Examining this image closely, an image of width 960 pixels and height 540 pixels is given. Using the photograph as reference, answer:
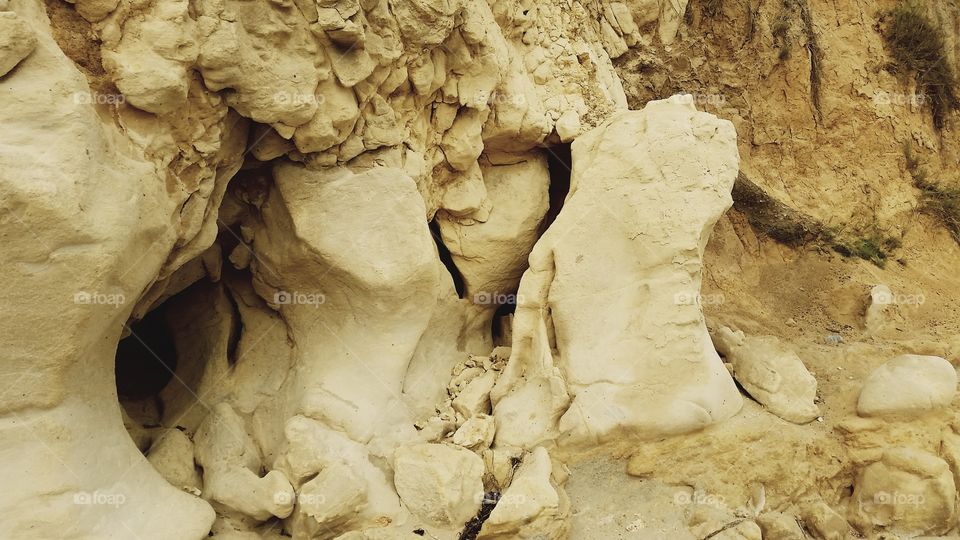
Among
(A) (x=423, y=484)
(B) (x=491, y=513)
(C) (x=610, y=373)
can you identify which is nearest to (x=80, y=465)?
(A) (x=423, y=484)

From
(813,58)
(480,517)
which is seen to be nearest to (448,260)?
(480,517)

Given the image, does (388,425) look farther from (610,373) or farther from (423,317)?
(610,373)

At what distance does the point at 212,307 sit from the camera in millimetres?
4281

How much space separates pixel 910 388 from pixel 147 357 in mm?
4485

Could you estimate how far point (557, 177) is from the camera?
16.3ft

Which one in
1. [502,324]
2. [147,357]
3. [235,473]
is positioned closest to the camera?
[235,473]

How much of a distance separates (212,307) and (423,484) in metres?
1.75

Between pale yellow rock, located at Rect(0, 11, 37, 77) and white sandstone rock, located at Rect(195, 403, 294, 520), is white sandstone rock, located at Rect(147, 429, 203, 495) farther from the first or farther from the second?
pale yellow rock, located at Rect(0, 11, 37, 77)

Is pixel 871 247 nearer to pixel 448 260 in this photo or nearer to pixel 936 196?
pixel 936 196

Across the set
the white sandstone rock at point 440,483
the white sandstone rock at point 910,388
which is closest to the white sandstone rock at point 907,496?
the white sandstone rock at point 910,388

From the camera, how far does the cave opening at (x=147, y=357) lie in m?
4.43

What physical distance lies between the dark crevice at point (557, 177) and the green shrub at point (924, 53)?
3.31 m

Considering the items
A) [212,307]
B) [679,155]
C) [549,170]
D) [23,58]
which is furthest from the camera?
[549,170]

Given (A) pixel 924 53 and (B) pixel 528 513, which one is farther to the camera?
(A) pixel 924 53
